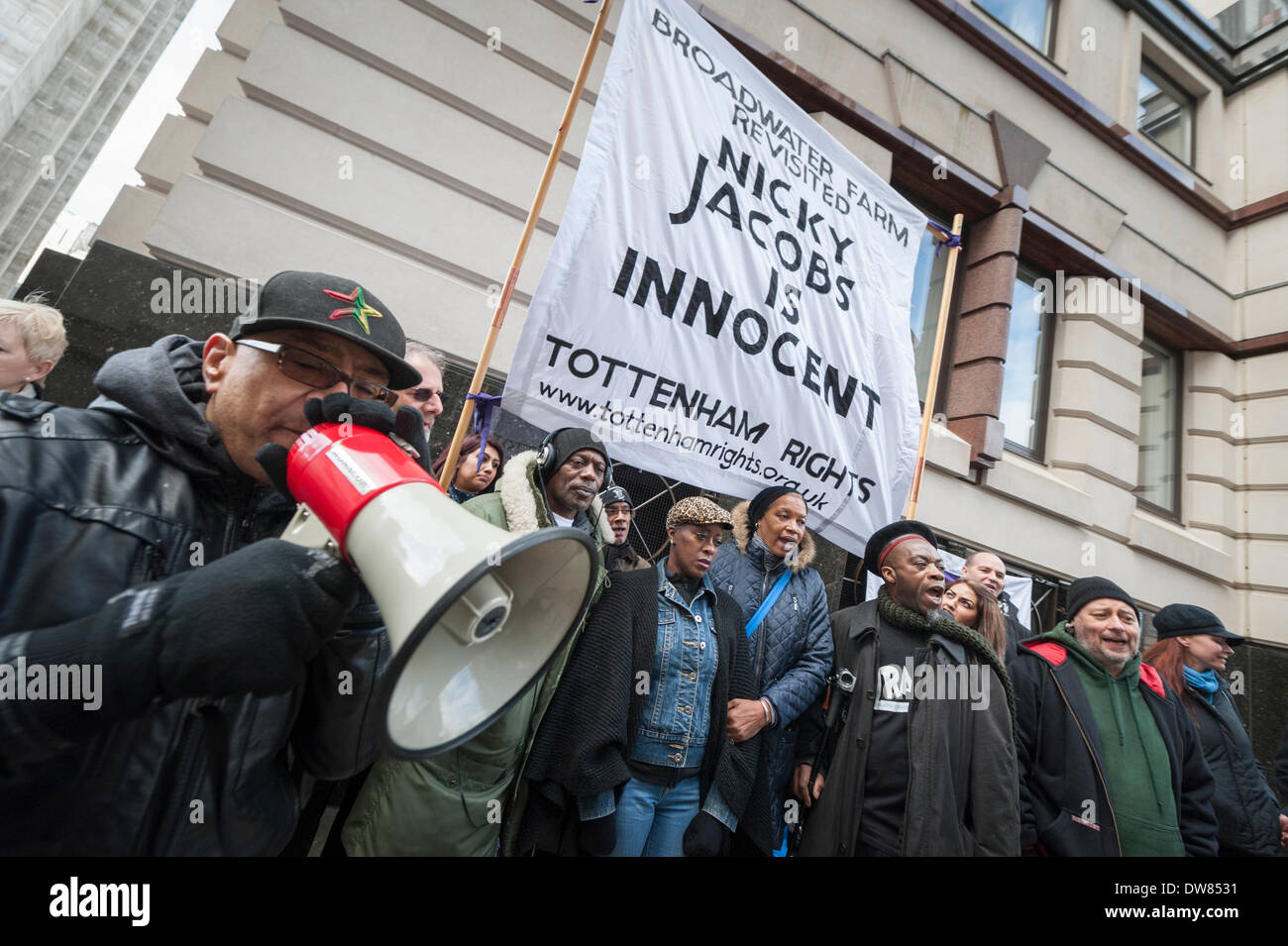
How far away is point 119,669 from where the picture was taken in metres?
0.84

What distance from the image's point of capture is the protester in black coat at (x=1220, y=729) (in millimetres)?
3430

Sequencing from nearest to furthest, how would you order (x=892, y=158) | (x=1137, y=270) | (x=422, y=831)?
(x=422, y=831), (x=892, y=158), (x=1137, y=270)

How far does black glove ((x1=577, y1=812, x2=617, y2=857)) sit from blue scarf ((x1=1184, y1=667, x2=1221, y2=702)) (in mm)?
3755

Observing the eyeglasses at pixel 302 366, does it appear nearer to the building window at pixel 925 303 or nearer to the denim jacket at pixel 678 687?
the denim jacket at pixel 678 687

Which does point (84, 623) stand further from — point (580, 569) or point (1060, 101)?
point (1060, 101)

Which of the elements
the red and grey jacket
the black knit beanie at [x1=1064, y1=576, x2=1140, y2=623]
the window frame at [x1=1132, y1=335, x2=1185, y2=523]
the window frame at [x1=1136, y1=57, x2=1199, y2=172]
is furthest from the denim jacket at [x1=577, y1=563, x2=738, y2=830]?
the window frame at [x1=1136, y1=57, x2=1199, y2=172]

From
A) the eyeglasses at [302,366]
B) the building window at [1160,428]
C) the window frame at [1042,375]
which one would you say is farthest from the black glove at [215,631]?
the building window at [1160,428]

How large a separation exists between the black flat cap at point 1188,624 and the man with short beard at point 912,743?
216 cm

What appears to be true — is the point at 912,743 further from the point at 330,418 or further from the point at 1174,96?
the point at 1174,96

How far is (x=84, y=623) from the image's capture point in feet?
2.85

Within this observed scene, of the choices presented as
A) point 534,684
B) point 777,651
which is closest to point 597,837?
point 777,651

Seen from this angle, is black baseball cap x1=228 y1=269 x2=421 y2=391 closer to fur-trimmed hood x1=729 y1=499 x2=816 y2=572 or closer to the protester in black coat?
fur-trimmed hood x1=729 y1=499 x2=816 y2=572
